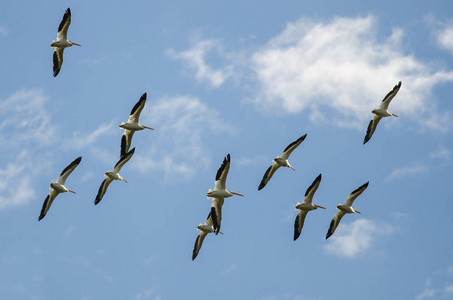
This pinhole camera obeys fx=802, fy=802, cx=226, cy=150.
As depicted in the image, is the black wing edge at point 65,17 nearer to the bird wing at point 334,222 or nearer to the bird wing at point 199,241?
the bird wing at point 199,241

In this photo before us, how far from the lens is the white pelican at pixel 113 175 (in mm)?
37469

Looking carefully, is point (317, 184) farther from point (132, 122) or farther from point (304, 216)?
point (132, 122)

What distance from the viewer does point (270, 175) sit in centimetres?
3753

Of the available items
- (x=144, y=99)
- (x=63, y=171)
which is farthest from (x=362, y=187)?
(x=63, y=171)

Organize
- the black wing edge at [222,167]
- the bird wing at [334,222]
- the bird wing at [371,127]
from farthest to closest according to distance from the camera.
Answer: the bird wing at [371,127] < the bird wing at [334,222] < the black wing edge at [222,167]

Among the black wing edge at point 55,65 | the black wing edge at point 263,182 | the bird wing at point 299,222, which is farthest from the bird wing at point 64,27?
the bird wing at point 299,222

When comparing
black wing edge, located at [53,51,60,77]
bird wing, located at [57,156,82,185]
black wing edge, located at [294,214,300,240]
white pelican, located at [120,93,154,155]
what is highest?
black wing edge, located at [53,51,60,77]

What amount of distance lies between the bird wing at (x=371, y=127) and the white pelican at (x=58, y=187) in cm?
1358

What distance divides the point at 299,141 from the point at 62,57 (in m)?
11.7

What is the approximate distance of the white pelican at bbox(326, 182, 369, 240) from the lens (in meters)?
36.6

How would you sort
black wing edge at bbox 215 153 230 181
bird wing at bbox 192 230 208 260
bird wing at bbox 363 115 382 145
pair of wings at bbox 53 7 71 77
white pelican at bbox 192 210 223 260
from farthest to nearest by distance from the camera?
bird wing at bbox 363 115 382 145 < bird wing at bbox 192 230 208 260 < white pelican at bbox 192 210 223 260 < pair of wings at bbox 53 7 71 77 < black wing edge at bbox 215 153 230 181

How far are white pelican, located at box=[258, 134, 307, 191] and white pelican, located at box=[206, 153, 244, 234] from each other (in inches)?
105

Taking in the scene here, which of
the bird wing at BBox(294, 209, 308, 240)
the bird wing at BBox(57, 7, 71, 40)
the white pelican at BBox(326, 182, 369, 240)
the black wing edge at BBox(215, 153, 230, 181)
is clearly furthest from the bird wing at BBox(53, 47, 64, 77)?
the white pelican at BBox(326, 182, 369, 240)

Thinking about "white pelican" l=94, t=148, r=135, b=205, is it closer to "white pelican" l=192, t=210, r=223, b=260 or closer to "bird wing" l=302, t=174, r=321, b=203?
"white pelican" l=192, t=210, r=223, b=260
